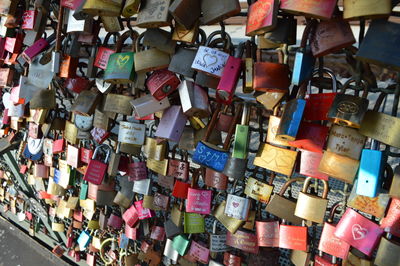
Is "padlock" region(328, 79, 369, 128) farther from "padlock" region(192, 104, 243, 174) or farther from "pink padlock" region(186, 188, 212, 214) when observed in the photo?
"pink padlock" region(186, 188, 212, 214)

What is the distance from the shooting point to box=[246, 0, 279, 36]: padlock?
38.7 inches

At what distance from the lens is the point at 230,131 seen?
1305 millimetres

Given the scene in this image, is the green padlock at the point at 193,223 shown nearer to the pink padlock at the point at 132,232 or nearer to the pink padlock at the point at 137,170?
the pink padlock at the point at 137,170

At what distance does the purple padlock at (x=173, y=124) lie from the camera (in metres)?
1.35

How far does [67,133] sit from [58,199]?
2.46ft

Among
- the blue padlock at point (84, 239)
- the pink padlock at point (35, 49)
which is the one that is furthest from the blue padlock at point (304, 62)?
the blue padlock at point (84, 239)

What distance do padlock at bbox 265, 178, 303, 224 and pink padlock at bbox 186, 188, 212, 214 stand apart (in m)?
0.31

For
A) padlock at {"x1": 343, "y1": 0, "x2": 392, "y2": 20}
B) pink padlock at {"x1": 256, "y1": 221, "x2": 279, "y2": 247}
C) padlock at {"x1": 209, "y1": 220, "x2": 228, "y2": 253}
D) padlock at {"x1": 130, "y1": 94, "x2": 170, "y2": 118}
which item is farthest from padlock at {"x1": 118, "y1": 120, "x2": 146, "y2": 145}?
padlock at {"x1": 343, "y1": 0, "x2": 392, "y2": 20}

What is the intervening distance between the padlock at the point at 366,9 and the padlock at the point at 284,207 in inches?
24.3

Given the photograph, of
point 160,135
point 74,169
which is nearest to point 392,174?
point 160,135

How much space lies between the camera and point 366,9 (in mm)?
869

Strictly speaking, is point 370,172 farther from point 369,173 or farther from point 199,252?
point 199,252

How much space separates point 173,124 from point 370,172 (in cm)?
70

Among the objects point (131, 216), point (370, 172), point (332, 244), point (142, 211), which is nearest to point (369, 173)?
point (370, 172)
